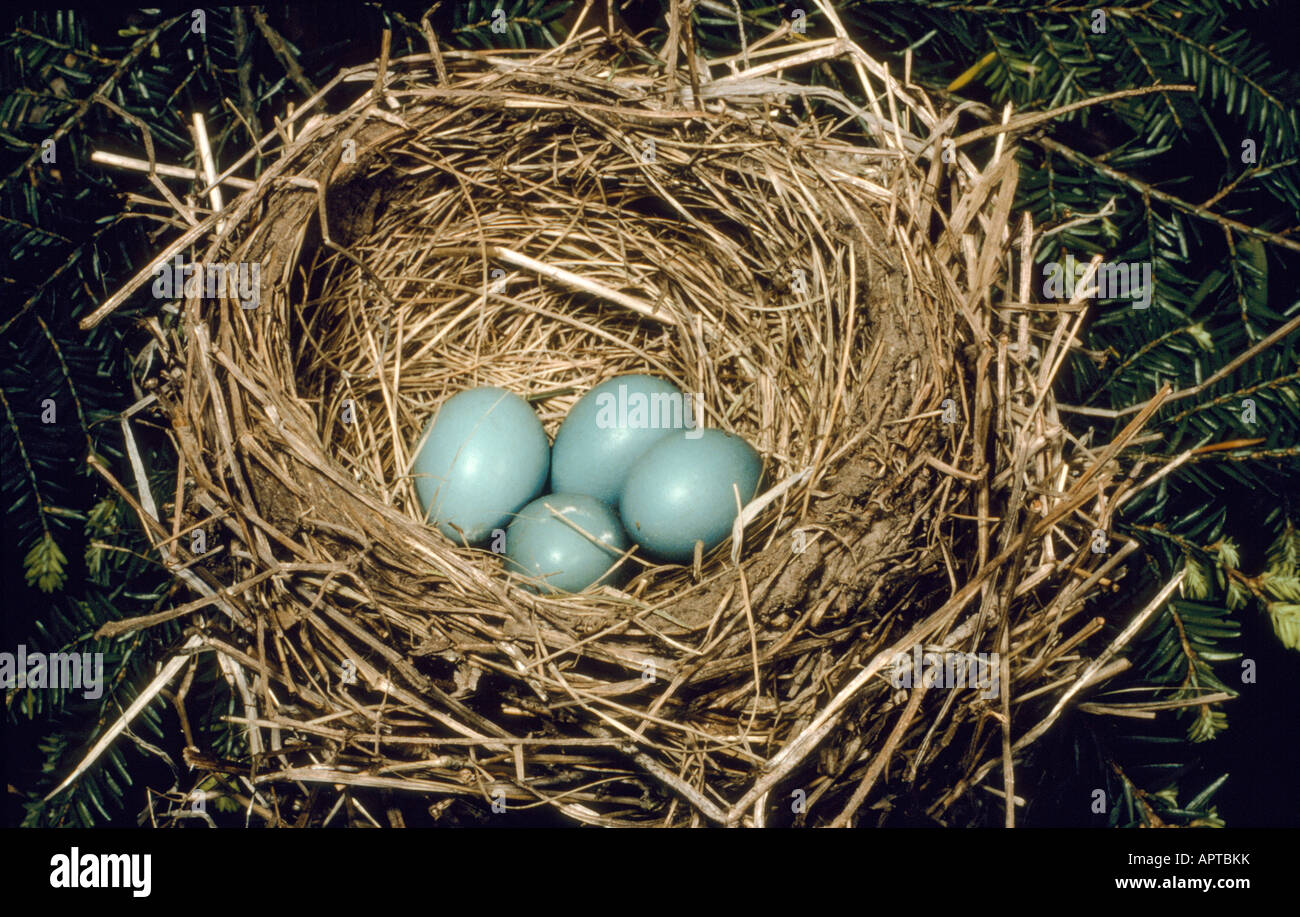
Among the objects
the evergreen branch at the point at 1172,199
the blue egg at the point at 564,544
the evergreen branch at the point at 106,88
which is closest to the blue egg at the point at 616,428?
the blue egg at the point at 564,544

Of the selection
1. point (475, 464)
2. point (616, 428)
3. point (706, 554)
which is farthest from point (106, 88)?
point (706, 554)

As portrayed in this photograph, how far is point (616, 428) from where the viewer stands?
157 cm

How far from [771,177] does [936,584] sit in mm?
645

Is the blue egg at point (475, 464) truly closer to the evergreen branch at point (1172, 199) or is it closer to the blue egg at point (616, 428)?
Answer: the blue egg at point (616, 428)

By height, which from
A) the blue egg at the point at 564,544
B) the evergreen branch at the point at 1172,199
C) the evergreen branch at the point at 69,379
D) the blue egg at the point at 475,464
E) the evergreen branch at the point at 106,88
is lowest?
the blue egg at the point at 564,544

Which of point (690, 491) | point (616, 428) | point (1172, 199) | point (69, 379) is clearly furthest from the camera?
point (616, 428)

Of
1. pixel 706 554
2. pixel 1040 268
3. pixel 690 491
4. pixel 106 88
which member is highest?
pixel 106 88

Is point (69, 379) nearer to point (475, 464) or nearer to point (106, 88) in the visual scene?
point (106, 88)

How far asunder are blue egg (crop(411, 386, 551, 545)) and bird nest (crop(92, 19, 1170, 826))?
0.24ft

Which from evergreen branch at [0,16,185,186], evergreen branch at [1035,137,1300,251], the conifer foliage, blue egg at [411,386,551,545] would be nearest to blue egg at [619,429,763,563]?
blue egg at [411,386,551,545]

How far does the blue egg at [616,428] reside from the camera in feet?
5.14

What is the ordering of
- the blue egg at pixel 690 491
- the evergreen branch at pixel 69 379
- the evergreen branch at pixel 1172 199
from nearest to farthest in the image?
the evergreen branch at pixel 1172 199 < the evergreen branch at pixel 69 379 < the blue egg at pixel 690 491

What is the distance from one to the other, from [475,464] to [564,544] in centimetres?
20
